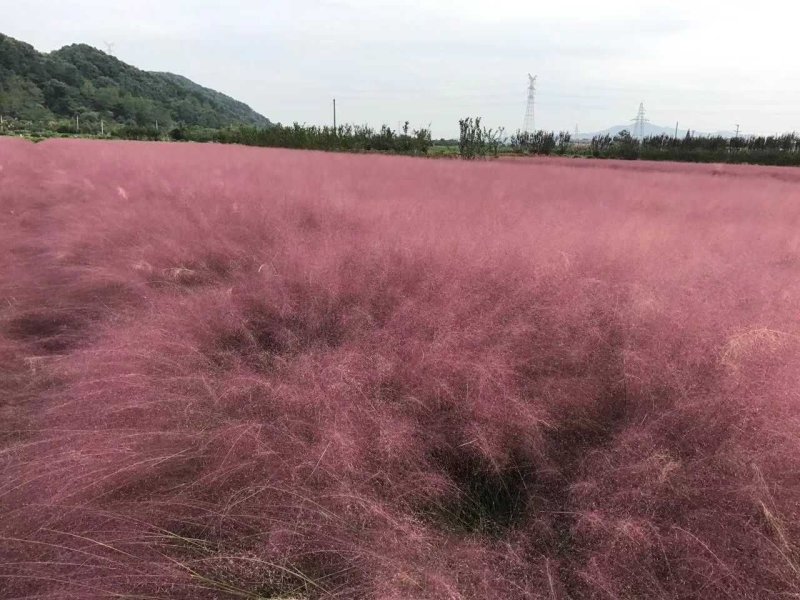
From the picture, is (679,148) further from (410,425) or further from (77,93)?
(77,93)

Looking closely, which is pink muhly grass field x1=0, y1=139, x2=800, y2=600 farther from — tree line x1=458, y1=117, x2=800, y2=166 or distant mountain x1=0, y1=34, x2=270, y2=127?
distant mountain x1=0, y1=34, x2=270, y2=127

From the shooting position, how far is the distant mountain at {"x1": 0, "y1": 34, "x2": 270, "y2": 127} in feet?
178

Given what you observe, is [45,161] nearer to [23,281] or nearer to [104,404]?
[23,281]

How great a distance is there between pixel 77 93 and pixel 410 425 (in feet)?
265

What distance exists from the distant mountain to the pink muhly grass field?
192 feet

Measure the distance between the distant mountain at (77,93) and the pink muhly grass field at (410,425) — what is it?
5857cm

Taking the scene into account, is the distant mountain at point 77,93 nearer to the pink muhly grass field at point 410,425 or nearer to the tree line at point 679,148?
the tree line at point 679,148

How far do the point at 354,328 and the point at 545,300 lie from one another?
50.4 inches

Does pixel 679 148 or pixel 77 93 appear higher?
pixel 77 93

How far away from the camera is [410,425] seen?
6.57ft

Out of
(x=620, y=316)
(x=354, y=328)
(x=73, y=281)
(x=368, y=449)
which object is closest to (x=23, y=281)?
(x=73, y=281)

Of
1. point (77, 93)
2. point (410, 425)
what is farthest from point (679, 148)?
point (77, 93)

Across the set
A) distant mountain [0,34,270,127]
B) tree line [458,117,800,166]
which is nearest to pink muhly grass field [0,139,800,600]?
tree line [458,117,800,166]

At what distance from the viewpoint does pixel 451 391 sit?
85.3 inches
